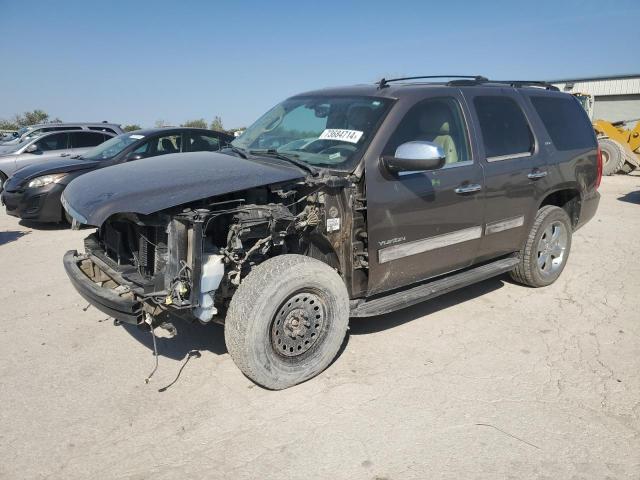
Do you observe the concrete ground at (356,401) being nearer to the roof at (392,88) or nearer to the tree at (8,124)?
the roof at (392,88)

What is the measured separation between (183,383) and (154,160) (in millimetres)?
1731

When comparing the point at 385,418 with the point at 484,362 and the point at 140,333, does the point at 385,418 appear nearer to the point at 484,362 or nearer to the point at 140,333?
the point at 484,362

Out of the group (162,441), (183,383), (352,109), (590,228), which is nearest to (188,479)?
(162,441)

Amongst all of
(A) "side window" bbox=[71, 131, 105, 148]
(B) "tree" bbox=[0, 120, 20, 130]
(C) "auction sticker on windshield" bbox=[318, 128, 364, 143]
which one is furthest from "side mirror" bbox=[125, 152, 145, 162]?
(B) "tree" bbox=[0, 120, 20, 130]

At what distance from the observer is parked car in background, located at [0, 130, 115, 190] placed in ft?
37.8

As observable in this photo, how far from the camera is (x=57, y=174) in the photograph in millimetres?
8055

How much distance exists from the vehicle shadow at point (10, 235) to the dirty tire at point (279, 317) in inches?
236

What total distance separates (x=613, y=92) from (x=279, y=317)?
109ft

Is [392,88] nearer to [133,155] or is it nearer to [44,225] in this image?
[133,155]

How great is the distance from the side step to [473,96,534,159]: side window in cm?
103

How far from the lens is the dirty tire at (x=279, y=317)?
3084 millimetres

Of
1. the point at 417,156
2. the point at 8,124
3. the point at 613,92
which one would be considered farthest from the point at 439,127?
the point at 8,124

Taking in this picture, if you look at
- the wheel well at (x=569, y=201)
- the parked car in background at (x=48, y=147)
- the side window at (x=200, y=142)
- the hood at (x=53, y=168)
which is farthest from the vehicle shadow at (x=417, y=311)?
the parked car in background at (x=48, y=147)

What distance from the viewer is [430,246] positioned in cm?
395
